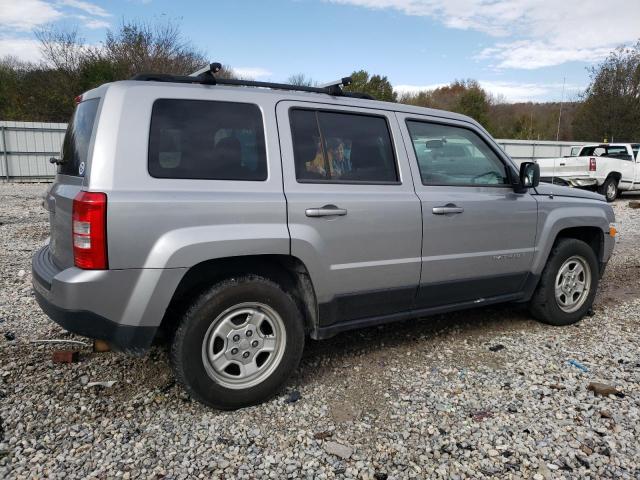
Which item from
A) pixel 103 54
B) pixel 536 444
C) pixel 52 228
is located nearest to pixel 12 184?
pixel 103 54

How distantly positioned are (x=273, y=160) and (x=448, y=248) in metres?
1.49

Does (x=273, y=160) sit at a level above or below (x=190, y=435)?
above

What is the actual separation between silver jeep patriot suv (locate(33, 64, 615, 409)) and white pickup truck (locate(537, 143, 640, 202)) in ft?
38.1

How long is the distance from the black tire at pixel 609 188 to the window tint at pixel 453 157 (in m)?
13.2

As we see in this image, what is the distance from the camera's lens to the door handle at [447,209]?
3.62 meters

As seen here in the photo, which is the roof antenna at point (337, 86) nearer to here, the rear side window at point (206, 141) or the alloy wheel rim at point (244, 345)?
the rear side window at point (206, 141)

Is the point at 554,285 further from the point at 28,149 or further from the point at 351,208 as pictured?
the point at 28,149

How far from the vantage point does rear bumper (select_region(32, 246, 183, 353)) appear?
2.63m

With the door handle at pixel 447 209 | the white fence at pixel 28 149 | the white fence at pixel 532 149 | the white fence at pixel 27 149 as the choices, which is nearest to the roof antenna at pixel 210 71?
the door handle at pixel 447 209

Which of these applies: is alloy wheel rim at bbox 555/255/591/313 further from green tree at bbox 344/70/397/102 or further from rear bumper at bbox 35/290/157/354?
green tree at bbox 344/70/397/102

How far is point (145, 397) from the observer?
3.21 meters

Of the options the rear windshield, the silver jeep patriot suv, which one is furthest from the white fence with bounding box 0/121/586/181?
the rear windshield

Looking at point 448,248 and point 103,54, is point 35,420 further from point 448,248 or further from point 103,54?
point 103,54

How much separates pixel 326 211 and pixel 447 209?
1026 mm
